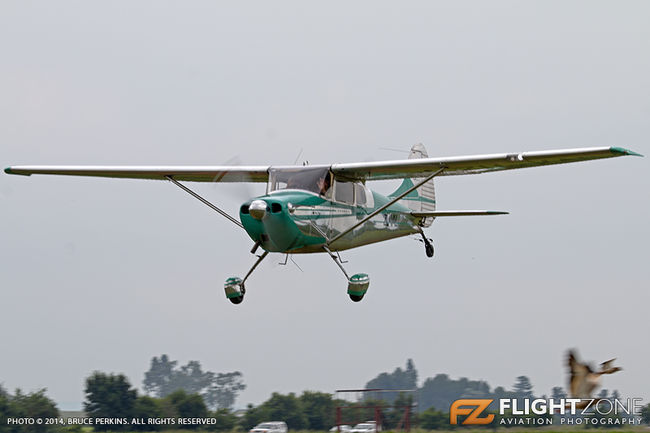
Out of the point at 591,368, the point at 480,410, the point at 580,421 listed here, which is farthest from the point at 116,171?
the point at 591,368

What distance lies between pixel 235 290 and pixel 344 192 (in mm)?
3348

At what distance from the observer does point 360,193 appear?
21891 millimetres

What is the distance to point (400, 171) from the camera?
21234mm

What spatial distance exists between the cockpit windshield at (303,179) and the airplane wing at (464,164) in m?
0.40

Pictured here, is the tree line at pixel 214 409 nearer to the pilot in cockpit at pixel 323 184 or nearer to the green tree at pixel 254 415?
the green tree at pixel 254 415

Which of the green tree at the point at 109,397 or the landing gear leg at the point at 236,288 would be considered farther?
the green tree at the point at 109,397

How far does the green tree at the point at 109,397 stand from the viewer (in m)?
24.3

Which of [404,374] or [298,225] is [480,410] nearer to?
[298,225]

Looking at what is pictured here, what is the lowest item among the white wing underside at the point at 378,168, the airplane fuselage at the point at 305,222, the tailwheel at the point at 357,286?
the tailwheel at the point at 357,286

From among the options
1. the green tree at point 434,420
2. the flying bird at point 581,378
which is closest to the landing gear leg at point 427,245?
the green tree at point 434,420

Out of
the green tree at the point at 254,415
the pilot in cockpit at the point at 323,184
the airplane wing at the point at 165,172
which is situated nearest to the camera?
the pilot in cockpit at the point at 323,184

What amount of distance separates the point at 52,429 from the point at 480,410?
33.8 ft

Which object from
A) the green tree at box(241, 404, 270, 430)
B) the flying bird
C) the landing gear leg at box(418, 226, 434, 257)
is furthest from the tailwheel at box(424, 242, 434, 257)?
the flying bird

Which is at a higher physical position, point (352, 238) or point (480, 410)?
point (352, 238)
